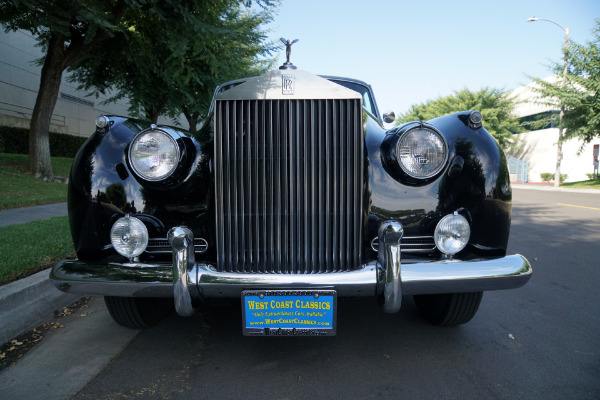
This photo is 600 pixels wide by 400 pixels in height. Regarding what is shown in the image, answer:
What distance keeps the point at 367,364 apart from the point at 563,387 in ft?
2.94

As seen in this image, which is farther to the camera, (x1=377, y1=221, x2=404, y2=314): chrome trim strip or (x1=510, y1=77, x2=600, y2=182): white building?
(x1=510, y1=77, x2=600, y2=182): white building

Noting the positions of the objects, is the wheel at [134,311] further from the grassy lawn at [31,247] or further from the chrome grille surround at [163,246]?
the grassy lawn at [31,247]

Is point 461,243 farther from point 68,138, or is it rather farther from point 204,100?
point 68,138

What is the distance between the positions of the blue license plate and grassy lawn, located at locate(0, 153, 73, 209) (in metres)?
6.30

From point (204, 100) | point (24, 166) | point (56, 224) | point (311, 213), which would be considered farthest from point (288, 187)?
point (24, 166)

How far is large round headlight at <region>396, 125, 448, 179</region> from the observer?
2.14 meters

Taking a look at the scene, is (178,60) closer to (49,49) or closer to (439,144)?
(49,49)

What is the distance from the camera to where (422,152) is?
215cm

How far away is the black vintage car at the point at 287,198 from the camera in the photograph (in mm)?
2021

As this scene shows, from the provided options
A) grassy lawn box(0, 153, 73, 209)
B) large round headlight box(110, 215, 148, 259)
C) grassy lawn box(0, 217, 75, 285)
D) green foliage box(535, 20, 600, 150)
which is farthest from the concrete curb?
green foliage box(535, 20, 600, 150)

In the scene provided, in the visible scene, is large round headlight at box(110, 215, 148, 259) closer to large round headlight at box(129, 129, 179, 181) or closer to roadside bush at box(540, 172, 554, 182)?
large round headlight at box(129, 129, 179, 181)

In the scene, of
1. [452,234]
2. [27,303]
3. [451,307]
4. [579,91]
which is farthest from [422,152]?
[579,91]

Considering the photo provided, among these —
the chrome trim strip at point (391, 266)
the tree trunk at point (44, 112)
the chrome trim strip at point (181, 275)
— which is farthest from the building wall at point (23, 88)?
the chrome trim strip at point (391, 266)

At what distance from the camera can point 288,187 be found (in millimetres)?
2074
